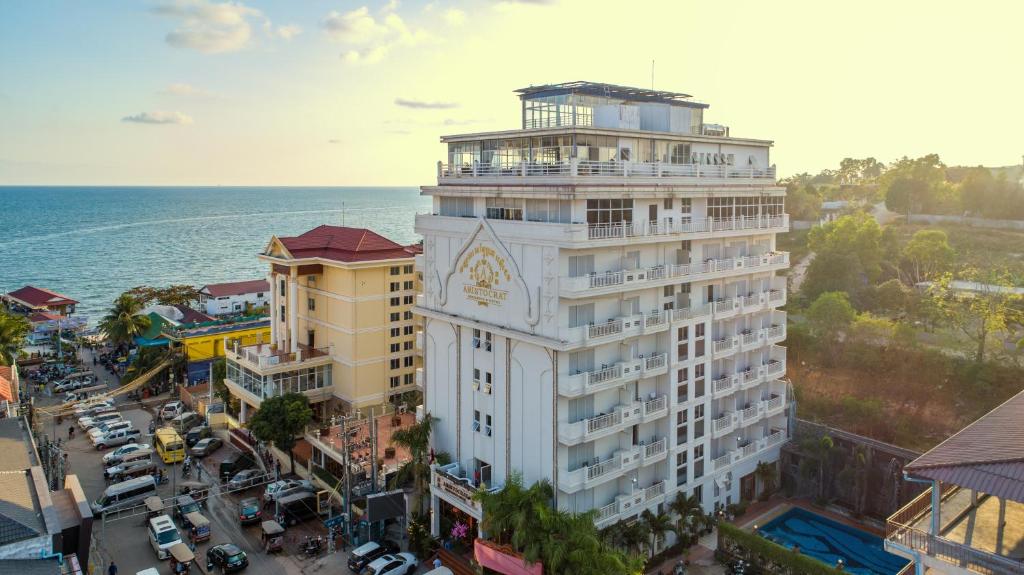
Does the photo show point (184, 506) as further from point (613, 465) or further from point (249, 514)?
point (613, 465)

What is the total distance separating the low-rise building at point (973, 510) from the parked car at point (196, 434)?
4601 centimetres

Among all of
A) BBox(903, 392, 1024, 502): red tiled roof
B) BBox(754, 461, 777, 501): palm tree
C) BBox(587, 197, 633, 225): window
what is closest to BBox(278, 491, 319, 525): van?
BBox(587, 197, 633, 225): window

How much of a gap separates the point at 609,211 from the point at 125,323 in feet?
183

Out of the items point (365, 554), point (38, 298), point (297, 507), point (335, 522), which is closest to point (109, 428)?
point (297, 507)

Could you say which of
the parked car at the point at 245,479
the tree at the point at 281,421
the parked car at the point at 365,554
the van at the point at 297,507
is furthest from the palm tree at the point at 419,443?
the parked car at the point at 245,479

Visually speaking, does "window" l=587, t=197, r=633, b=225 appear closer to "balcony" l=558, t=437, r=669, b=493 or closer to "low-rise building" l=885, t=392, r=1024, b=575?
"balcony" l=558, t=437, r=669, b=493

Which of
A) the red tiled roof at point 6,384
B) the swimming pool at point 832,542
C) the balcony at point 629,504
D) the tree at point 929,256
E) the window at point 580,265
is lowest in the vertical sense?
the swimming pool at point 832,542

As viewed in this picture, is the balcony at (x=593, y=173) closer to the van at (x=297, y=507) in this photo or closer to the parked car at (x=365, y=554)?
the parked car at (x=365, y=554)

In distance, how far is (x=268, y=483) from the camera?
146 feet

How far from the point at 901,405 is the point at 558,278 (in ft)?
91.5

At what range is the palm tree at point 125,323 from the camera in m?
69.6

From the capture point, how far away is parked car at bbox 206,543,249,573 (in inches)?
1358

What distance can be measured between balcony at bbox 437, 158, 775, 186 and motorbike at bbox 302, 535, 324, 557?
19220mm

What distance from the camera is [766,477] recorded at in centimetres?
4091
